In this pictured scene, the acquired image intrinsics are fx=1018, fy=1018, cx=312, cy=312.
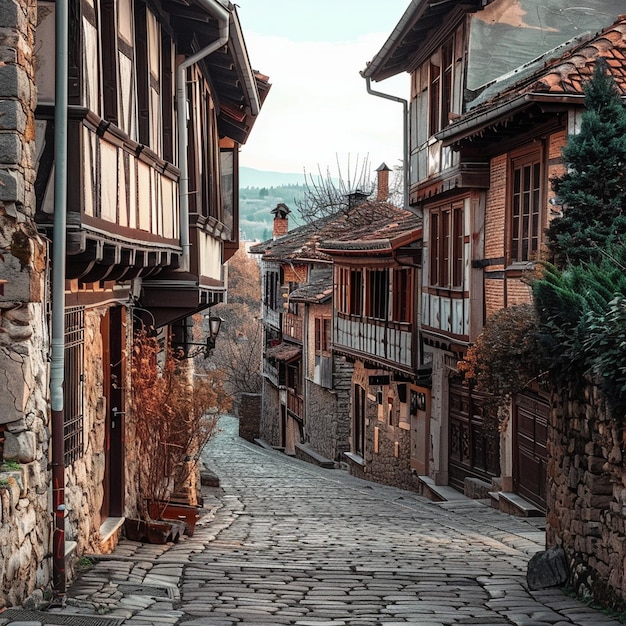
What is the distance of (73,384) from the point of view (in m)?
9.25

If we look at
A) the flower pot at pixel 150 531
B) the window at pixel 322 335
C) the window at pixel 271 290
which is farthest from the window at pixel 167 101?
the window at pixel 271 290

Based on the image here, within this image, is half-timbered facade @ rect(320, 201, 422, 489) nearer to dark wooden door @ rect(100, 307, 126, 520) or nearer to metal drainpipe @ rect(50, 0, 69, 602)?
dark wooden door @ rect(100, 307, 126, 520)

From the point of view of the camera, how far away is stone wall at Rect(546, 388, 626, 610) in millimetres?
7941

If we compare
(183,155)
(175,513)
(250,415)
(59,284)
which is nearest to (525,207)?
(183,155)

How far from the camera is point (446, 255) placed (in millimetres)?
19031

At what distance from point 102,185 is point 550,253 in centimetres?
522

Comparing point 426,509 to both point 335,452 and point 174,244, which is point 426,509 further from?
point 335,452

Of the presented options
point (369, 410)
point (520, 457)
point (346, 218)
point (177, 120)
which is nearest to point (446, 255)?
point (520, 457)

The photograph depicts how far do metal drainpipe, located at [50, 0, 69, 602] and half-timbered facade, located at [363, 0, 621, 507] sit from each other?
6.91 metres

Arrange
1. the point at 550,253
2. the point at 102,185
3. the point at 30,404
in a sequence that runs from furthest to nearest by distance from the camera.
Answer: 1. the point at 550,253
2. the point at 102,185
3. the point at 30,404

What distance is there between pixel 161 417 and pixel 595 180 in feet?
18.7

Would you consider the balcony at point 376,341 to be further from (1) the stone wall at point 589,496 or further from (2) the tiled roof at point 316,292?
(1) the stone wall at point 589,496

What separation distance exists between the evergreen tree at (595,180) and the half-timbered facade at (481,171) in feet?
4.97

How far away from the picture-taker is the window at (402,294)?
22828 mm
